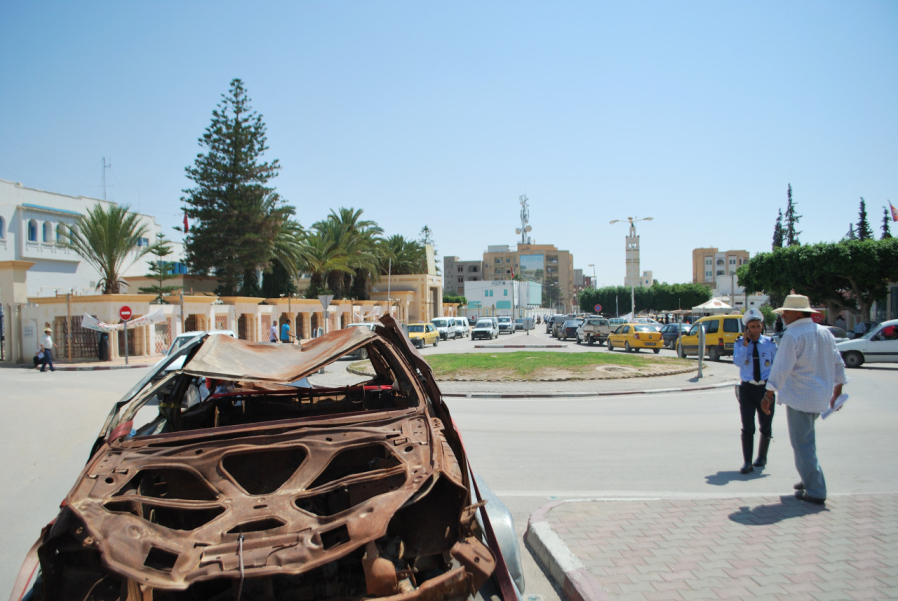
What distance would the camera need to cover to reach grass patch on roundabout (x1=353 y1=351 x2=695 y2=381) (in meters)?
17.2

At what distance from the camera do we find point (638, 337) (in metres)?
29.3

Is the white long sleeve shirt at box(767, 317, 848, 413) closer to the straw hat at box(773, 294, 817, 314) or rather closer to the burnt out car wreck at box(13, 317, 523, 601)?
the straw hat at box(773, 294, 817, 314)

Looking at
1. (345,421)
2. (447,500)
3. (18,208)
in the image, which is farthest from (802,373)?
(18,208)

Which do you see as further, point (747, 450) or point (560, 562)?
point (747, 450)

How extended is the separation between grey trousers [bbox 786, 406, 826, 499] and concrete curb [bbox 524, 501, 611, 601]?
7.65 ft

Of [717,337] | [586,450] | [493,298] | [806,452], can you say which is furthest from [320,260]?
[493,298]

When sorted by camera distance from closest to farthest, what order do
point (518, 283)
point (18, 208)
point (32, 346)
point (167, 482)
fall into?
1. point (167, 482)
2. point (32, 346)
3. point (18, 208)
4. point (518, 283)

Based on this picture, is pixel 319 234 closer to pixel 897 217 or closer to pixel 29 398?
pixel 29 398

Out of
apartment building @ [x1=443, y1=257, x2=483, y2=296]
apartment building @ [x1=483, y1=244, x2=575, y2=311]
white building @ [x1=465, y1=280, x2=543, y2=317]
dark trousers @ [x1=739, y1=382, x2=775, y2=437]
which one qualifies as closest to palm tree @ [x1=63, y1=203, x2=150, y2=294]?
dark trousers @ [x1=739, y1=382, x2=775, y2=437]

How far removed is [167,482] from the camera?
337 cm

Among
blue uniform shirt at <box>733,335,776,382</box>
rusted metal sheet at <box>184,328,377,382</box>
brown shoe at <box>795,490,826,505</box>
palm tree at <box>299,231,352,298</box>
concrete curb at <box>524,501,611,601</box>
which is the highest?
palm tree at <box>299,231,352,298</box>

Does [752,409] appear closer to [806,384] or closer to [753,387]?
[753,387]

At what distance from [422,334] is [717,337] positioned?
64.2 feet

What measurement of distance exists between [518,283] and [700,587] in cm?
11155
